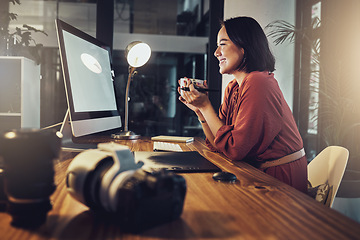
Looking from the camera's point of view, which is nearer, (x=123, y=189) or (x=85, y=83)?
(x=123, y=189)

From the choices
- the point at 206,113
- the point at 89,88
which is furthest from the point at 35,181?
the point at 206,113

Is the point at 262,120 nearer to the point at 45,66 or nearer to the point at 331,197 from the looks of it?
the point at 331,197

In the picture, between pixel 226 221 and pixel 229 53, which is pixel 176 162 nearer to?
pixel 226 221

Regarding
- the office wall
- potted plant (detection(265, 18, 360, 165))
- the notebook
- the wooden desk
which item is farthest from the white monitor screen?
potted plant (detection(265, 18, 360, 165))

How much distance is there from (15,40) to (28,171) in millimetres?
2636

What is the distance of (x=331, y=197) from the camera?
122cm

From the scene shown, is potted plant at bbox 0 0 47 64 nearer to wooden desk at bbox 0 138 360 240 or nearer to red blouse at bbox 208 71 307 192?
red blouse at bbox 208 71 307 192

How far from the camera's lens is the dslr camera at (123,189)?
1.48 ft

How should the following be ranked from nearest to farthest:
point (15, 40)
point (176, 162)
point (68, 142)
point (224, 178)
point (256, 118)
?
point (224, 178)
point (176, 162)
point (256, 118)
point (68, 142)
point (15, 40)

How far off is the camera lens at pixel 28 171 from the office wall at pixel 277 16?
9.39ft

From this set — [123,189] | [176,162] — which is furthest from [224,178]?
[123,189]

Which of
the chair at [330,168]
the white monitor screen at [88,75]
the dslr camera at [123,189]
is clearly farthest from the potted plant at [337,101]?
the dslr camera at [123,189]

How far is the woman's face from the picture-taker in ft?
4.98

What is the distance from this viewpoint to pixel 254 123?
121 cm
